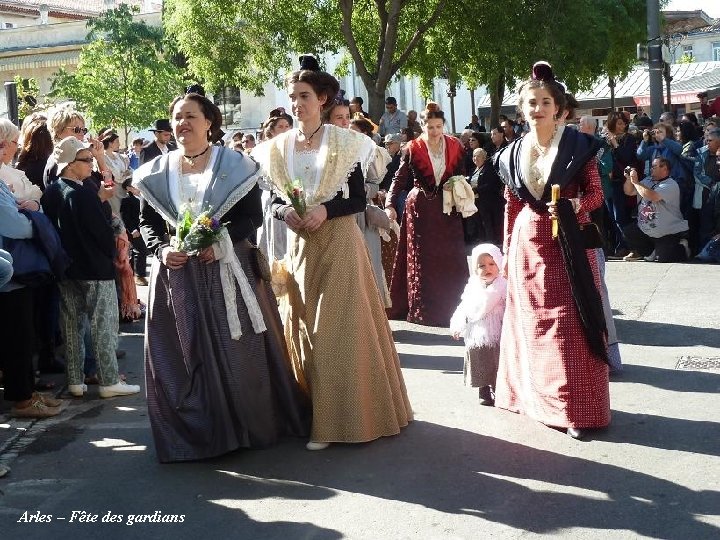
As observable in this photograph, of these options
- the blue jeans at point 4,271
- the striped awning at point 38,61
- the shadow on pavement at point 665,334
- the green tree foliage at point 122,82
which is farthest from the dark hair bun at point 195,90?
Answer: the striped awning at point 38,61

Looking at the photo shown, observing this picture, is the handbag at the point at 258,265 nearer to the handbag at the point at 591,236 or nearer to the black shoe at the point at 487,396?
the black shoe at the point at 487,396

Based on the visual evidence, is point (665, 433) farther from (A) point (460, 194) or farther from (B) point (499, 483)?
(A) point (460, 194)

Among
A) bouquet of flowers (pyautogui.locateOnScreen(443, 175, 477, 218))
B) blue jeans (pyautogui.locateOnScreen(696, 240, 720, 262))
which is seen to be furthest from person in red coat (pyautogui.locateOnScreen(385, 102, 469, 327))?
blue jeans (pyautogui.locateOnScreen(696, 240, 720, 262))

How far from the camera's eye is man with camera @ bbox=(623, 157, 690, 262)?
13.2 metres

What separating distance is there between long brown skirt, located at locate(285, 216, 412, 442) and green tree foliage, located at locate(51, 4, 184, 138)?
25450 mm

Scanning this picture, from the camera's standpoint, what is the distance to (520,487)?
5.16m

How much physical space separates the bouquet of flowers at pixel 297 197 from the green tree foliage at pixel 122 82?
1001 inches

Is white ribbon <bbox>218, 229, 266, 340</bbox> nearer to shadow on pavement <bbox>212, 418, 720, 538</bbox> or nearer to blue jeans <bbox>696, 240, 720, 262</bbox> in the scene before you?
shadow on pavement <bbox>212, 418, 720, 538</bbox>

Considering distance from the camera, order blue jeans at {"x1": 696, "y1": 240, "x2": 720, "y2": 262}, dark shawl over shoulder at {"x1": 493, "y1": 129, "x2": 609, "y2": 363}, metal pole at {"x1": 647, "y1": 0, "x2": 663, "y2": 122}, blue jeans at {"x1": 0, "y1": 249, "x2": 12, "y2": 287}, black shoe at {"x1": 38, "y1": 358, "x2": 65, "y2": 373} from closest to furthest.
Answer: blue jeans at {"x1": 0, "y1": 249, "x2": 12, "y2": 287}, dark shawl over shoulder at {"x1": 493, "y1": 129, "x2": 609, "y2": 363}, black shoe at {"x1": 38, "y1": 358, "x2": 65, "y2": 373}, blue jeans at {"x1": 696, "y1": 240, "x2": 720, "y2": 262}, metal pole at {"x1": 647, "y1": 0, "x2": 663, "y2": 122}

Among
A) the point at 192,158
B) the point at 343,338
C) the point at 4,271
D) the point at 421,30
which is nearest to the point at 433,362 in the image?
the point at 343,338

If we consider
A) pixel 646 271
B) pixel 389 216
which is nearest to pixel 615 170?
pixel 646 271

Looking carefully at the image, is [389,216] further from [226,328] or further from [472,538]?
[472,538]

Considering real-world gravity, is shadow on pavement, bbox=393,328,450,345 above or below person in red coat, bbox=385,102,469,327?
below

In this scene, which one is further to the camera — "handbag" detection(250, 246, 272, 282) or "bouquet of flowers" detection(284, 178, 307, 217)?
"handbag" detection(250, 246, 272, 282)
